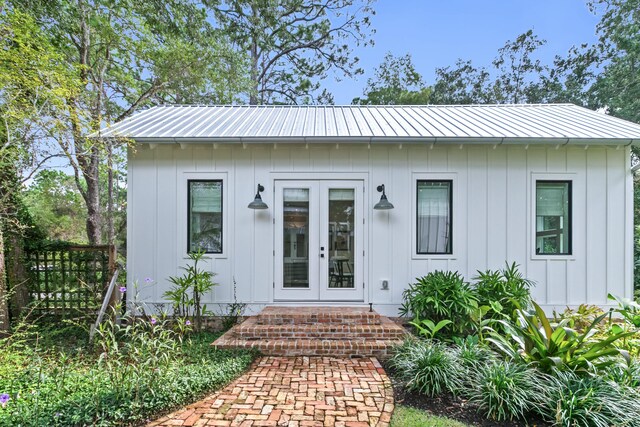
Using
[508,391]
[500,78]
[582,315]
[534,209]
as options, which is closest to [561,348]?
[508,391]

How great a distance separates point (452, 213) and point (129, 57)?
1036 cm

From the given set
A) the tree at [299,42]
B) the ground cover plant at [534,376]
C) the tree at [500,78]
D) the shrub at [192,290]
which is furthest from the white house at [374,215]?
the tree at [500,78]

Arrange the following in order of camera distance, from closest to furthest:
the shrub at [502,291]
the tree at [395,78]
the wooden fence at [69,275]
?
the shrub at [502,291], the wooden fence at [69,275], the tree at [395,78]

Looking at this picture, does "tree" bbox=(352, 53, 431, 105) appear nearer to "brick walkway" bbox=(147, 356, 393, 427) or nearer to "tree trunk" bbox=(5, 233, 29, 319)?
"tree trunk" bbox=(5, 233, 29, 319)

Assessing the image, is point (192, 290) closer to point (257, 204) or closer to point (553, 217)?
point (257, 204)

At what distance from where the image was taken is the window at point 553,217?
5.35 metres

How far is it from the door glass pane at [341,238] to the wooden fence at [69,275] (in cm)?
382

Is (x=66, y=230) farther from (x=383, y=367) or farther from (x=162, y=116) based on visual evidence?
(x=383, y=367)

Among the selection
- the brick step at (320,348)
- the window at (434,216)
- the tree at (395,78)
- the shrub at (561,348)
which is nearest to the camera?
the shrub at (561,348)

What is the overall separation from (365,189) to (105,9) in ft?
28.4

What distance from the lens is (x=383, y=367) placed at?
12.6ft

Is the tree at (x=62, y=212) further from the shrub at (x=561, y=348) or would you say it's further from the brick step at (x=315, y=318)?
the shrub at (x=561, y=348)

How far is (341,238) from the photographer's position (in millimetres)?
5363

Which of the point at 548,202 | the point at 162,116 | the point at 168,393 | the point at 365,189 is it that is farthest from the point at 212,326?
the point at 548,202
